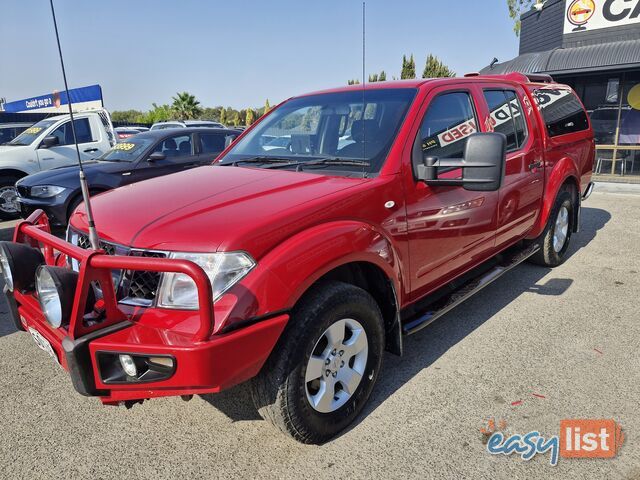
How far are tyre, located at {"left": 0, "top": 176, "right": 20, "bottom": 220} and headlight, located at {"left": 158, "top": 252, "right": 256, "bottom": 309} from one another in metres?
8.09

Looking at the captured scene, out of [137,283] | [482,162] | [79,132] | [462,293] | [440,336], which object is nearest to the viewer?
[137,283]

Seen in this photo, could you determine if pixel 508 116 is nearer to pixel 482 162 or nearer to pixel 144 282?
pixel 482 162

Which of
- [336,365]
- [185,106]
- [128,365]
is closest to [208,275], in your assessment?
[128,365]

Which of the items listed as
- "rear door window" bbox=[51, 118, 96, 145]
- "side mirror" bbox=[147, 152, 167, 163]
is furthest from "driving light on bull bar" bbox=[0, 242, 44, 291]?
"rear door window" bbox=[51, 118, 96, 145]

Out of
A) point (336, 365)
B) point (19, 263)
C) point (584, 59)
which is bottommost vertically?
point (336, 365)

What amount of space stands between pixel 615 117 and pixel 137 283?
556 inches

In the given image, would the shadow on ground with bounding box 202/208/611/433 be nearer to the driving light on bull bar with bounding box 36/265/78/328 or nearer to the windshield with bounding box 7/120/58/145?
the driving light on bull bar with bounding box 36/265/78/328

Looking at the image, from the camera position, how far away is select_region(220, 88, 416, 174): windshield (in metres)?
2.91

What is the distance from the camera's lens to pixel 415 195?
9.36 ft

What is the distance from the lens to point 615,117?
1275 cm

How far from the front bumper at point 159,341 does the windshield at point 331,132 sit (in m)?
1.26

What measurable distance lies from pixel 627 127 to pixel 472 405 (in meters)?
12.9

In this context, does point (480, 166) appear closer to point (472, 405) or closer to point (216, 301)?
point (472, 405)

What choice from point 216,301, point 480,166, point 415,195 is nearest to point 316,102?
point 415,195
